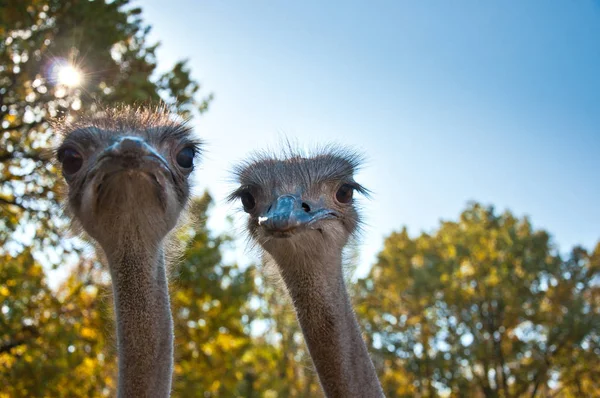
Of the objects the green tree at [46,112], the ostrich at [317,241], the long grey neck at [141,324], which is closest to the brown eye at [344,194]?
the ostrich at [317,241]

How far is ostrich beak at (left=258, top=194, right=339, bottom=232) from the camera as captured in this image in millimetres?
2635

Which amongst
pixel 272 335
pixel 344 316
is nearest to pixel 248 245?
pixel 344 316

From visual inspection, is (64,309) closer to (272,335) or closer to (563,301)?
(563,301)

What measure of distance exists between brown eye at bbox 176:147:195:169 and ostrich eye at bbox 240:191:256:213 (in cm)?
52

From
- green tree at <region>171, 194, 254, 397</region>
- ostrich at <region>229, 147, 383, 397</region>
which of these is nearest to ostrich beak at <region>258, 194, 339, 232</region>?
ostrich at <region>229, 147, 383, 397</region>

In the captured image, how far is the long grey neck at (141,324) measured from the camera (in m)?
2.50

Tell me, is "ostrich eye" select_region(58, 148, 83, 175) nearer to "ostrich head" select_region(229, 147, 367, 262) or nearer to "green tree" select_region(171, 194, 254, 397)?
"ostrich head" select_region(229, 147, 367, 262)

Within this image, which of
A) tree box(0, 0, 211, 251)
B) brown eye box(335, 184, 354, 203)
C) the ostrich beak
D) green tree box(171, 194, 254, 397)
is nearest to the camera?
the ostrich beak

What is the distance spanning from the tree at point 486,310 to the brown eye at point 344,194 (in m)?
17.4

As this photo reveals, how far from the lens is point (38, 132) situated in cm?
834

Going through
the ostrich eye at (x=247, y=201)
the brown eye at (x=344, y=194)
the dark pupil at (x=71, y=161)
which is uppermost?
the ostrich eye at (x=247, y=201)

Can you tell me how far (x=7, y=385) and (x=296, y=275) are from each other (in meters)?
6.15

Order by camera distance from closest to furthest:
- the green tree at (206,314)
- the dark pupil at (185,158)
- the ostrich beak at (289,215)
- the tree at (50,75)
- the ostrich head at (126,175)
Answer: the ostrich head at (126,175), the ostrich beak at (289,215), the dark pupil at (185,158), the tree at (50,75), the green tree at (206,314)

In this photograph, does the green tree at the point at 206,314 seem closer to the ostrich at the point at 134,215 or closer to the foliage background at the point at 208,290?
the foliage background at the point at 208,290
